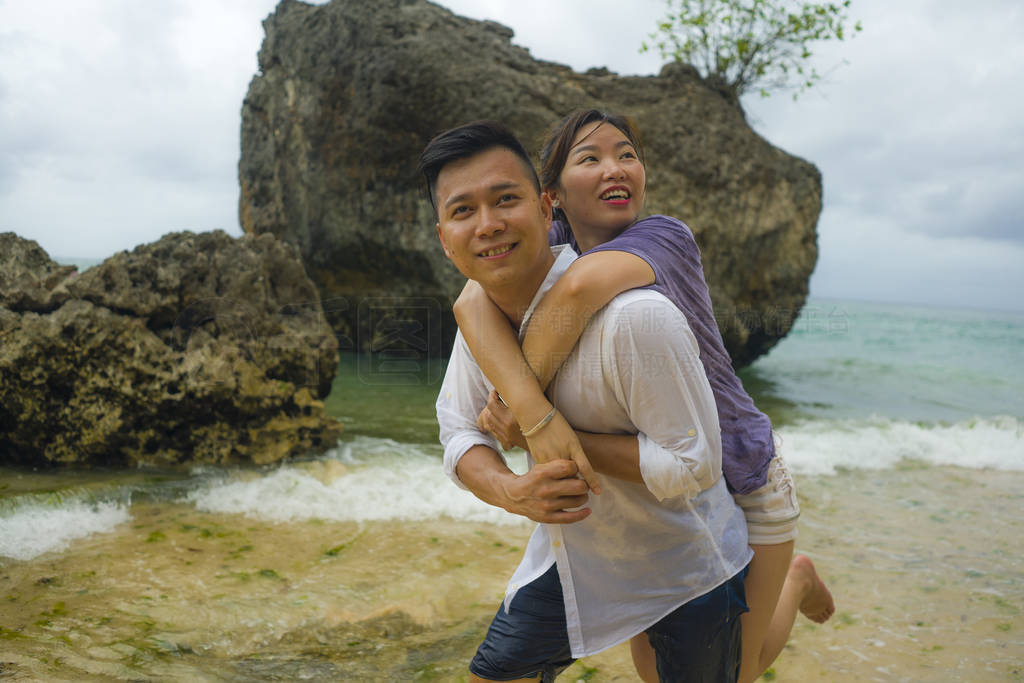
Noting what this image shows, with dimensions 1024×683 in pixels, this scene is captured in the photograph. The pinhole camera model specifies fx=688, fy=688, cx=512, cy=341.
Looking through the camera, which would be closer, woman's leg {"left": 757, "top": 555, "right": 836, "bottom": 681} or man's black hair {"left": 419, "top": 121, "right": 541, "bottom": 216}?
man's black hair {"left": 419, "top": 121, "right": 541, "bottom": 216}

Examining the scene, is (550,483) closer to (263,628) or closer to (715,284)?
(263,628)

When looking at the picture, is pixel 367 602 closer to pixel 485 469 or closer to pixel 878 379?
pixel 485 469

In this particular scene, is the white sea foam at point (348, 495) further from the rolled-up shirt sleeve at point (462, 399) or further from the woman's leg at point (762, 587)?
the rolled-up shirt sleeve at point (462, 399)

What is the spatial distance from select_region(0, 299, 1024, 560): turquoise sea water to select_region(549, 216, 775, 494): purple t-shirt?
9.48 feet

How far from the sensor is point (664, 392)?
60.7 inches

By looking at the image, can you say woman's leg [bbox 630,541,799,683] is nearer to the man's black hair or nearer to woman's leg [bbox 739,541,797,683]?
woman's leg [bbox 739,541,797,683]

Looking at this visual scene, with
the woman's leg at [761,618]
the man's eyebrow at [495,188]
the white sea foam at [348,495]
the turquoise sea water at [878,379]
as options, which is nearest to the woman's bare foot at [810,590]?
the woman's leg at [761,618]

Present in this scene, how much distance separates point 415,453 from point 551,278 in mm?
4629

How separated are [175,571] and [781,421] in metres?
7.21

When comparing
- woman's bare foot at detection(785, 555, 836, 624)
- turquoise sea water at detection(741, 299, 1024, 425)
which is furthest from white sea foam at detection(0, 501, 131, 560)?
turquoise sea water at detection(741, 299, 1024, 425)

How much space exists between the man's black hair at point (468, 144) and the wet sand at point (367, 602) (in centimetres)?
202

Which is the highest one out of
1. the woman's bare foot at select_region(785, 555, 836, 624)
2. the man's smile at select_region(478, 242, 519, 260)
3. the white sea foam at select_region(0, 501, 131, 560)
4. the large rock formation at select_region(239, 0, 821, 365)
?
the large rock formation at select_region(239, 0, 821, 365)

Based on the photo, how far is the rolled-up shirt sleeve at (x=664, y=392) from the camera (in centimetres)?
153

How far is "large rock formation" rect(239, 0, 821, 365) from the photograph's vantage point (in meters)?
9.26
